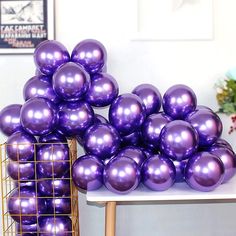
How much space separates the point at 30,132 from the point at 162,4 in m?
0.89

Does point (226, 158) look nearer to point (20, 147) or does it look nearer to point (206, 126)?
point (206, 126)

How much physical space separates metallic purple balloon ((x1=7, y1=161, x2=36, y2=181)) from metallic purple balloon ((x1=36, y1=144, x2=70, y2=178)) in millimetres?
27

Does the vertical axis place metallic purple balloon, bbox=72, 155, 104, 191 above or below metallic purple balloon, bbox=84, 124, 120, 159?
below

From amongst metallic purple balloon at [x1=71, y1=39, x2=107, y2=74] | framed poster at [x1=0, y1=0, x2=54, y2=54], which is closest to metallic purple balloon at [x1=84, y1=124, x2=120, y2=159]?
metallic purple balloon at [x1=71, y1=39, x2=107, y2=74]

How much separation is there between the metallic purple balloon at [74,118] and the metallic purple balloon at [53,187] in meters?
0.19

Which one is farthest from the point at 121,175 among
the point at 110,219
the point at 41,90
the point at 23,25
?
the point at 23,25

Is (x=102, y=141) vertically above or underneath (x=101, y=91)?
underneath

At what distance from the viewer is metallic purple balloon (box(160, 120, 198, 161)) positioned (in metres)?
1.70

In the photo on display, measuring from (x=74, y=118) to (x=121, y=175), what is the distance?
0.30 meters

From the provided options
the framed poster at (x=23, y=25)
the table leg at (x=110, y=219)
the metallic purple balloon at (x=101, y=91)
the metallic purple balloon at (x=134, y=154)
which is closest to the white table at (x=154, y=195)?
the table leg at (x=110, y=219)

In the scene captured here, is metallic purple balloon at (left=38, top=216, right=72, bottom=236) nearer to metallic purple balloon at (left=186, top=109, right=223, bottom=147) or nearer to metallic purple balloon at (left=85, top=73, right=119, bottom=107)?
metallic purple balloon at (left=85, top=73, right=119, bottom=107)

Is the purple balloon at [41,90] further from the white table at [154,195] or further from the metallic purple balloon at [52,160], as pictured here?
the white table at [154,195]

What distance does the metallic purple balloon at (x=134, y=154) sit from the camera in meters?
1.76

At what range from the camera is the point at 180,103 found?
184 centimetres
